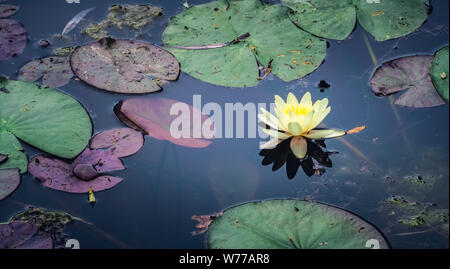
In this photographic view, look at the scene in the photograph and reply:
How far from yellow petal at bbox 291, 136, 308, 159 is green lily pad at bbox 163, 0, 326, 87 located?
1.90ft

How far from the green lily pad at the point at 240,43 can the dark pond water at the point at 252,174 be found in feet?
0.31

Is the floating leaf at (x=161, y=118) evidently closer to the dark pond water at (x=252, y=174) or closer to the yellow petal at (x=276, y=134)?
the dark pond water at (x=252, y=174)

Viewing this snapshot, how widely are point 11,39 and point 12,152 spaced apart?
4.42 ft

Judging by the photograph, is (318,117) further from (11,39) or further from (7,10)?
(7,10)

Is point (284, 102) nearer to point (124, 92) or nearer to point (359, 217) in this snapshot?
point (359, 217)

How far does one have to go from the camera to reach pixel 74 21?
399 centimetres

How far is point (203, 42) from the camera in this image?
11.9 feet

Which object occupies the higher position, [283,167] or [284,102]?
[284,102]

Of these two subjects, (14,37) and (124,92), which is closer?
(124,92)

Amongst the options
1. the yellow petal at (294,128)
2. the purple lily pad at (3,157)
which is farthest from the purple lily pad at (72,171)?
the yellow petal at (294,128)

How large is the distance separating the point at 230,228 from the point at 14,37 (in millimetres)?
2623

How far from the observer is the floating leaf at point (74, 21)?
3911 mm

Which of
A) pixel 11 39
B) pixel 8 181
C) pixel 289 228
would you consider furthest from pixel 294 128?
pixel 11 39

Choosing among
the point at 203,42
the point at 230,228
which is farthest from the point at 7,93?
the point at 230,228
